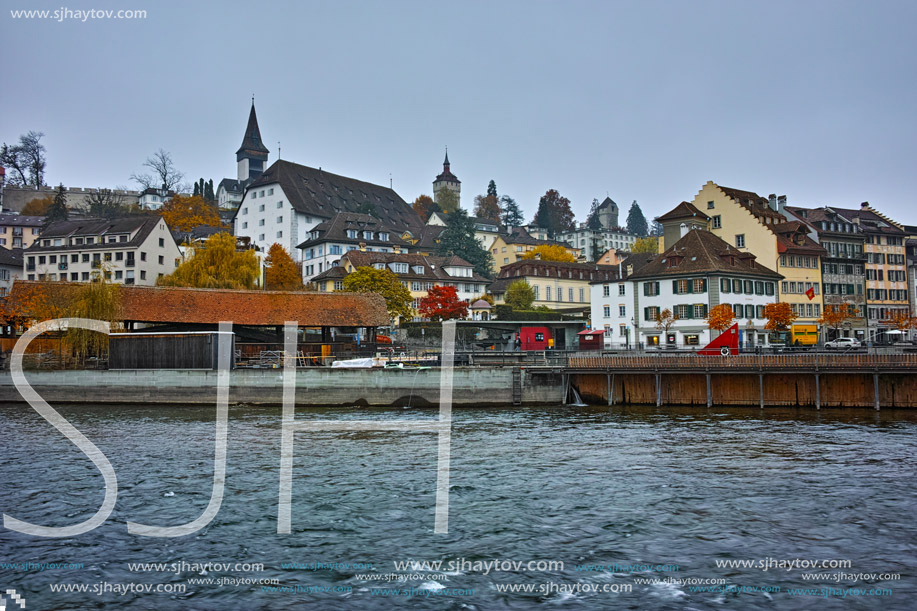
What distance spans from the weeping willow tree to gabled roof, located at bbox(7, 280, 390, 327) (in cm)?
68

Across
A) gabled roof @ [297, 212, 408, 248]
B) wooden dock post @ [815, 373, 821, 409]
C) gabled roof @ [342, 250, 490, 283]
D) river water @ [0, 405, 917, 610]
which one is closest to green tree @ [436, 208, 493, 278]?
gabled roof @ [297, 212, 408, 248]

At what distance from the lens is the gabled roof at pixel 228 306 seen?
151 feet

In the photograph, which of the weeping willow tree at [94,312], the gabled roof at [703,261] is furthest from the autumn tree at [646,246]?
the weeping willow tree at [94,312]

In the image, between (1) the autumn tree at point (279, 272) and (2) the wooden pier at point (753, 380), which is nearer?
(2) the wooden pier at point (753, 380)

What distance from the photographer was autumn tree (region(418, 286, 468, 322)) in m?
76.6

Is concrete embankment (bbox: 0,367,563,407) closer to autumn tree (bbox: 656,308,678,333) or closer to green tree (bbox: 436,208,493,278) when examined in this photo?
autumn tree (bbox: 656,308,678,333)

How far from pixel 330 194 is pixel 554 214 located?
86.5 metres

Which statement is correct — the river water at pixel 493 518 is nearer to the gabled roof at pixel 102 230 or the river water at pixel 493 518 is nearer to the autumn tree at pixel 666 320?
the autumn tree at pixel 666 320

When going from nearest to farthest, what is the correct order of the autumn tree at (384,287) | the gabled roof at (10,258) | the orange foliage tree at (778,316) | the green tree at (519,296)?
the orange foliage tree at (778,316), the autumn tree at (384,287), the gabled roof at (10,258), the green tree at (519,296)

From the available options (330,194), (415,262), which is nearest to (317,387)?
(415,262)

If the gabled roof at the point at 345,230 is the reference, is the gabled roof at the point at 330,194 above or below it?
above

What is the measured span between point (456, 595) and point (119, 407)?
33.5 metres

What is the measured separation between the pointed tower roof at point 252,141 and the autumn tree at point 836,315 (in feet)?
480

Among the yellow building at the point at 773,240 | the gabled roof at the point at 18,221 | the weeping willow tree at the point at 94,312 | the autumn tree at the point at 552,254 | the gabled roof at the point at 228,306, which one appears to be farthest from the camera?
the autumn tree at the point at 552,254
